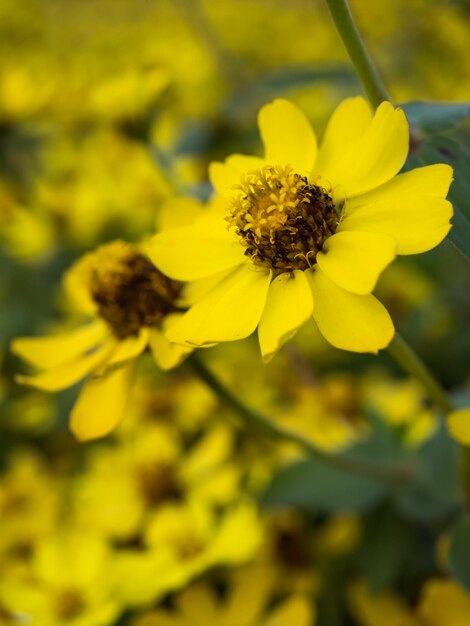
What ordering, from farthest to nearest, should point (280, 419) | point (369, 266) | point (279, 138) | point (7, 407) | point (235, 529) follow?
point (7, 407) < point (280, 419) < point (235, 529) < point (279, 138) < point (369, 266)

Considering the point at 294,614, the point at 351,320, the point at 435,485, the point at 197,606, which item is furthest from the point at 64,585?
the point at 351,320

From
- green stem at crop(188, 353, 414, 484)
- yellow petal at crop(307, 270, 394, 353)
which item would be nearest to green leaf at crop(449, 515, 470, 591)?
green stem at crop(188, 353, 414, 484)

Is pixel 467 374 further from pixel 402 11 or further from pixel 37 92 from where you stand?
pixel 402 11

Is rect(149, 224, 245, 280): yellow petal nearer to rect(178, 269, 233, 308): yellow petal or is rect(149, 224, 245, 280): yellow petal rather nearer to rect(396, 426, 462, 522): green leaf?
rect(178, 269, 233, 308): yellow petal

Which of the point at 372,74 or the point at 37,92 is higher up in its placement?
the point at 372,74

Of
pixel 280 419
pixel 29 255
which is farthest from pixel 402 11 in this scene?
pixel 280 419

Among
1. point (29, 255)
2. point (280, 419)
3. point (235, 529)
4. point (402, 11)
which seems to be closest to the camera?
point (235, 529)

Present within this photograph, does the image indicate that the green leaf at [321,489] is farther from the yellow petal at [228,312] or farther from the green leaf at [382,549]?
the yellow petal at [228,312]

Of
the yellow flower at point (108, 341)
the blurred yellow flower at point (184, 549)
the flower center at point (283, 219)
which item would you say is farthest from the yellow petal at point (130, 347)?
the blurred yellow flower at point (184, 549)

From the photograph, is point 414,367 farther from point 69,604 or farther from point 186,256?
point 69,604
